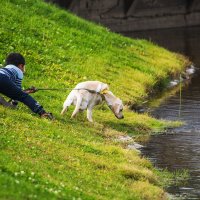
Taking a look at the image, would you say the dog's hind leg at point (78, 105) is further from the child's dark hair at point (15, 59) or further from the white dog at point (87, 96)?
the child's dark hair at point (15, 59)

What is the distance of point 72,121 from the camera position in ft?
66.6

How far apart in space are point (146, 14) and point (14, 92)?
40921 millimetres

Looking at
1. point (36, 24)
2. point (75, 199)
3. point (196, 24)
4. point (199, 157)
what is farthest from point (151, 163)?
point (196, 24)

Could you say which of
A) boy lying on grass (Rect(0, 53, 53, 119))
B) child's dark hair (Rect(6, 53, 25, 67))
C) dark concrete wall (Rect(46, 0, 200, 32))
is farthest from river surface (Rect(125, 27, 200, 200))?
dark concrete wall (Rect(46, 0, 200, 32))

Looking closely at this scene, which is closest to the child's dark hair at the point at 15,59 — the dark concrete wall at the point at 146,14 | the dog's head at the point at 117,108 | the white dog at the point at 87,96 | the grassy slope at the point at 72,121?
the grassy slope at the point at 72,121

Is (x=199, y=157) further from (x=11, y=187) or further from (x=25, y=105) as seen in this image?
(x=11, y=187)

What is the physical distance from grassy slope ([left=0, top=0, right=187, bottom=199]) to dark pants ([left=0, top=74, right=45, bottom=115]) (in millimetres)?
266

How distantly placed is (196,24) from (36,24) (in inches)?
1045

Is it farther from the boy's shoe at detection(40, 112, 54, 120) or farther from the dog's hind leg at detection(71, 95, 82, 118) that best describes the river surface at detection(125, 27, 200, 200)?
the boy's shoe at detection(40, 112, 54, 120)

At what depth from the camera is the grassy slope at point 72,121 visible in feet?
44.1

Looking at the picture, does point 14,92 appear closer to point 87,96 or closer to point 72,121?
point 72,121

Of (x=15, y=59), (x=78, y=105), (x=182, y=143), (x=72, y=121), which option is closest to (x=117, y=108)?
(x=78, y=105)

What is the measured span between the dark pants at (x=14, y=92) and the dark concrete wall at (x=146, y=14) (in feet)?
132

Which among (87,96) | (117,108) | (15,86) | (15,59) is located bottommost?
(117,108)
